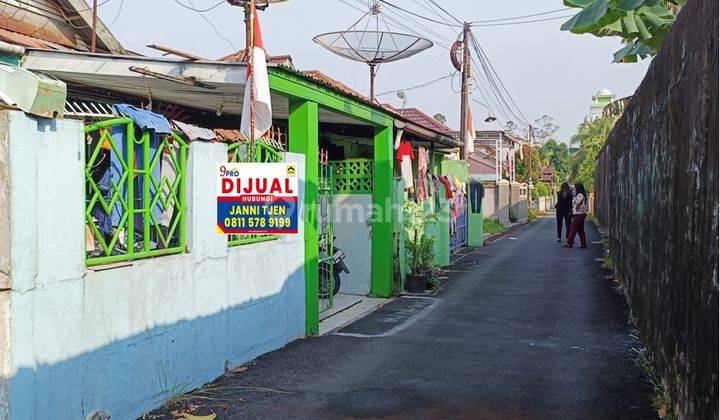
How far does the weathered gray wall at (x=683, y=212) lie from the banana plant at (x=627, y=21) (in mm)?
686

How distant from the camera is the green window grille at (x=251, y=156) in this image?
6.88 meters

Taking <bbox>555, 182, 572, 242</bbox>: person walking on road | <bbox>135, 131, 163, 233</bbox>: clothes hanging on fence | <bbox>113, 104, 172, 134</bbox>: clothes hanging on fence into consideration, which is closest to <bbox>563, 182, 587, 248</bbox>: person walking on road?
<bbox>555, 182, 572, 242</bbox>: person walking on road

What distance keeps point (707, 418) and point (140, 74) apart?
6.01m

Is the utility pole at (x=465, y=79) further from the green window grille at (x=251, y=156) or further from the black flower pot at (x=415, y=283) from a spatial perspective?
the green window grille at (x=251, y=156)

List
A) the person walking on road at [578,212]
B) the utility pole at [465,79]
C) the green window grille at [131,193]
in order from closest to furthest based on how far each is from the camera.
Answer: the green window grille at [131,193], the person walking on road at [578,212], the utility pole at [465,79]

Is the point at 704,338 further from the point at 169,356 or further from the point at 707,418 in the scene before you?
the point at 169,356

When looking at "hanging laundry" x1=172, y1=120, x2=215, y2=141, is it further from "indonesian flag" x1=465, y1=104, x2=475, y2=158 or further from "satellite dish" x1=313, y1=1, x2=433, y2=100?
"indonesian flag" x1=465, y1=104, x2=475, y2=158

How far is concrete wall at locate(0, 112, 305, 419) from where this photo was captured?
418cm

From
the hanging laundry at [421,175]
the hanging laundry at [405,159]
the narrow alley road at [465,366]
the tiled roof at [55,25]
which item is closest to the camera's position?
the narrow alley road at [465,366]

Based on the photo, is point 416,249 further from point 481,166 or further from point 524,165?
point 524,165

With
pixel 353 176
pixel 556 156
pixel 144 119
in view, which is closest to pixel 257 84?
pixel 144 119

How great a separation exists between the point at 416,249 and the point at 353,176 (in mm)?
1973

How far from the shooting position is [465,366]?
6.91 meters

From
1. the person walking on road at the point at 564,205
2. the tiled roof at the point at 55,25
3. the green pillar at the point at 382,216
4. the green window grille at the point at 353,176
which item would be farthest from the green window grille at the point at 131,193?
the person walking on road at the point at 564,205
